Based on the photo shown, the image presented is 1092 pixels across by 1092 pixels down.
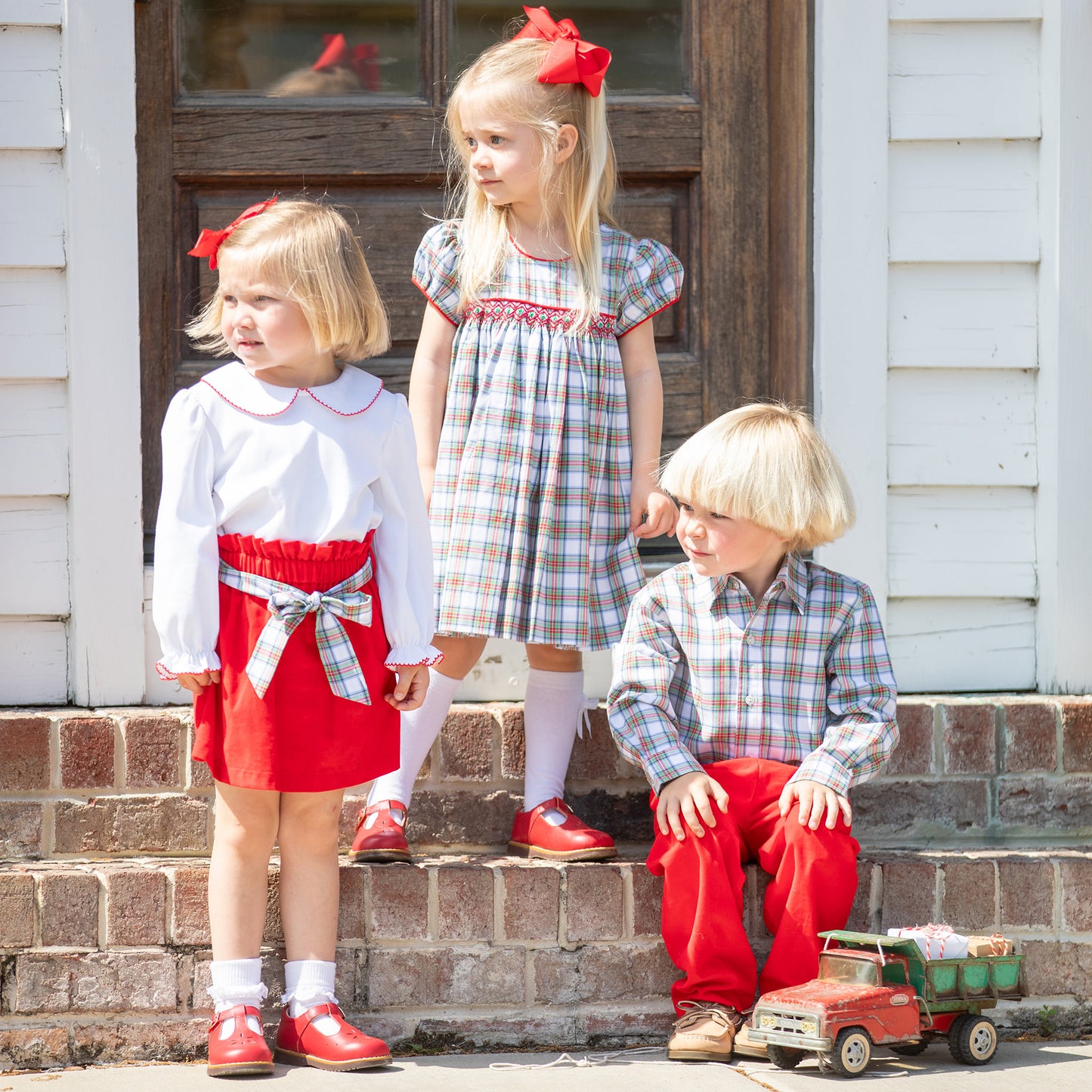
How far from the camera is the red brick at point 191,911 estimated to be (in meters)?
2.59

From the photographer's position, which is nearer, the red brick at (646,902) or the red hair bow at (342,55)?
the red brick at (646,902)

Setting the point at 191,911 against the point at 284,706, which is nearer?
the point at 284,706

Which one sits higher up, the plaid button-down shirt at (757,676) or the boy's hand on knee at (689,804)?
the plaid button-down shirt at (757,676)

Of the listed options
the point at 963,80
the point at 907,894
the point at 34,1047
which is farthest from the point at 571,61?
the point at 34,1047

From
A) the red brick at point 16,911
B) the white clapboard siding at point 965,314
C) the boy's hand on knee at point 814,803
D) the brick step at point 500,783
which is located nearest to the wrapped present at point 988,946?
the boy's hand on knee at point 814,803

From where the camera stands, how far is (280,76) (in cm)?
341

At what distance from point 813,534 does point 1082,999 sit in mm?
1054

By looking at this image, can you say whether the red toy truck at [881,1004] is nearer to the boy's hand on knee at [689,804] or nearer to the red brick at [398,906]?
the boy's hand on knee at [689,804]

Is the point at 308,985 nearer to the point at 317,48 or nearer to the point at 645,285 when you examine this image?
the point at 645,285

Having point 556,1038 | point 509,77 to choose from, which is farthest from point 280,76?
point 556,1038

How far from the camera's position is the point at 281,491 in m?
2.36

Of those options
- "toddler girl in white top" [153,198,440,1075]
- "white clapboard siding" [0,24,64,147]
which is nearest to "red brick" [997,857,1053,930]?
"toddler girl in white top" [153,198,440,1075]

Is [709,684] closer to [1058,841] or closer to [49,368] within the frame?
[1058,841]

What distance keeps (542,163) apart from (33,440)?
1.26 m
